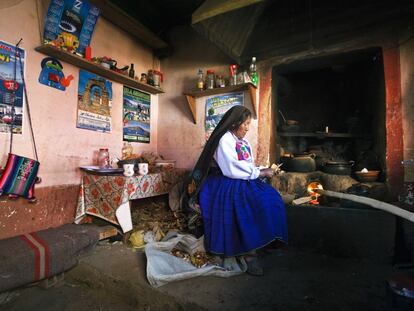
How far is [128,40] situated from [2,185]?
2540 millimetres

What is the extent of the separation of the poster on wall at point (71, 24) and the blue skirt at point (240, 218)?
2168 mm

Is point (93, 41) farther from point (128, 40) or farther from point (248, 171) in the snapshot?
point (248, 171)

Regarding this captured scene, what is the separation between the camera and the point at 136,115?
3742 millimetres

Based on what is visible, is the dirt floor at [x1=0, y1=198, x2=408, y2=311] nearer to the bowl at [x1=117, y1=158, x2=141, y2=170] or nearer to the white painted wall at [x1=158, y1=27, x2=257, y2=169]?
the bowl at [x1=117, y1=158, x2=141, y2=170]

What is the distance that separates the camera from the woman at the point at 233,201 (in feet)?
6.44

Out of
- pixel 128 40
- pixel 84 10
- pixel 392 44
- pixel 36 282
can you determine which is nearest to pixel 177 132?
pixel 128 40

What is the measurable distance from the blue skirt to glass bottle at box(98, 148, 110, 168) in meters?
1.46

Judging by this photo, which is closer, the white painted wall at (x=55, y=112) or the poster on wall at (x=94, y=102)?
the white painted wall at (x=55, y=112)

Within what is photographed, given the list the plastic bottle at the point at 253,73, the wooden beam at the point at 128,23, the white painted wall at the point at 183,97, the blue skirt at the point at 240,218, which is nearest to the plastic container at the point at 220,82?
the white painted wall at the point at 183,97

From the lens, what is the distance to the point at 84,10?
9.13ft

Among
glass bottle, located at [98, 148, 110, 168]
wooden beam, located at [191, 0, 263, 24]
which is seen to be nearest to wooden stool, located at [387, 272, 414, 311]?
wooden beam, located at [191, 0, 263, 24]

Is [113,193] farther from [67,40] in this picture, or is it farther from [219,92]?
[219,92]

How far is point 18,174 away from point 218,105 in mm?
2482

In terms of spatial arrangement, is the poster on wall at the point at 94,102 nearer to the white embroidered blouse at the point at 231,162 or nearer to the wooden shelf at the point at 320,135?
the white embroidered blouse at the point at 231,162
